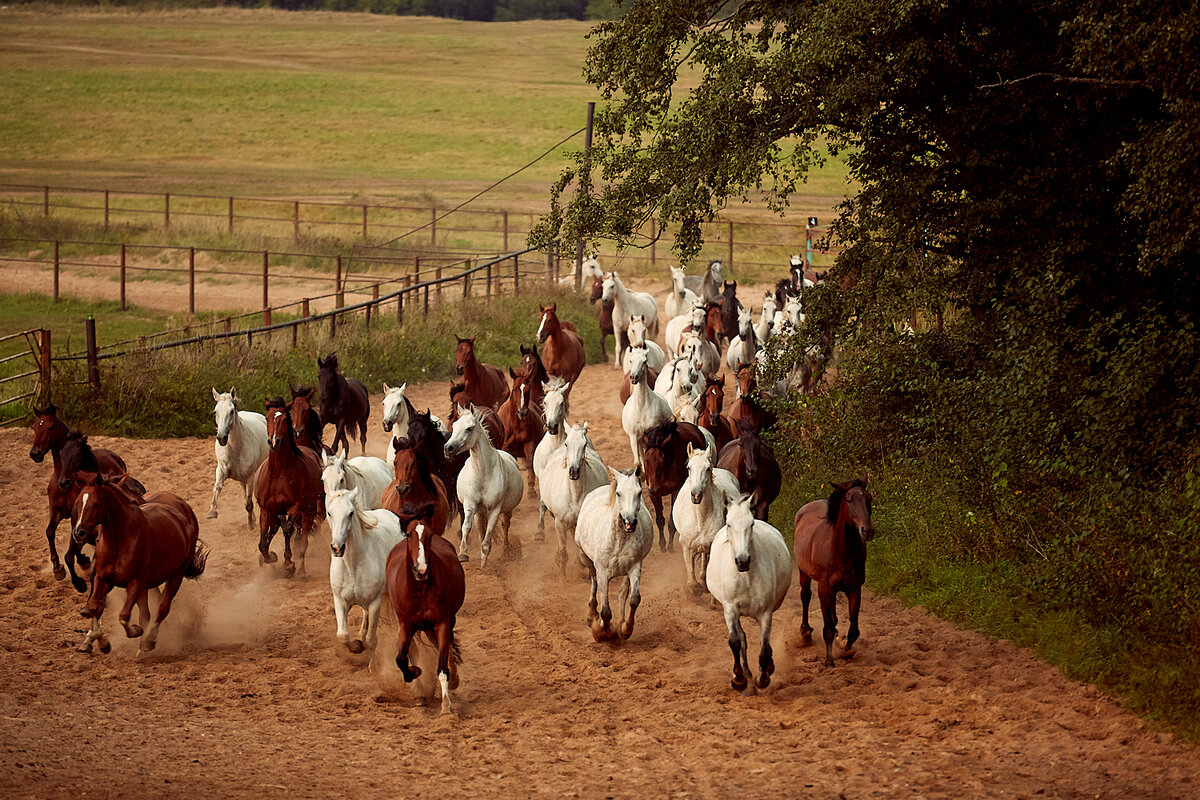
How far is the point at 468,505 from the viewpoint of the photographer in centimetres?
1202

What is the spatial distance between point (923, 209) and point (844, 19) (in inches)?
107

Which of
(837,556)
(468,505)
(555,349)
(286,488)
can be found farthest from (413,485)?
(555,349)

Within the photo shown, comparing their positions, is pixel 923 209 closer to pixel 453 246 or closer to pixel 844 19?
pixel 844 19

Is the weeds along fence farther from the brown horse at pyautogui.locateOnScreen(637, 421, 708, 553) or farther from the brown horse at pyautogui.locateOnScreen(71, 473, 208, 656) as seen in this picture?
the brown horse at pyautogui.locateOnScreen(71, 473, 208, 656)

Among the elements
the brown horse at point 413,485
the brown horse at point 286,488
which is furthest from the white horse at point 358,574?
the brown horse at point 286,488

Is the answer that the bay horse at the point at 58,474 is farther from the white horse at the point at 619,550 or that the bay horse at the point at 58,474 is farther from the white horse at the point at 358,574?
the white horse at the point at 619,550

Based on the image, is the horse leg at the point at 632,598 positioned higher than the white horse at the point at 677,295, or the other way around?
the white horse at the point at 677,295

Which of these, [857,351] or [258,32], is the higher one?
[258,32]

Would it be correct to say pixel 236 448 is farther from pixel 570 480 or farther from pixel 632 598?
pixel 632 598

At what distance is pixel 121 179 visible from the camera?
158 ft

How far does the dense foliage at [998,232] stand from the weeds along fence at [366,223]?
20441 mm

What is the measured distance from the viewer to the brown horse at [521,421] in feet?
46.1

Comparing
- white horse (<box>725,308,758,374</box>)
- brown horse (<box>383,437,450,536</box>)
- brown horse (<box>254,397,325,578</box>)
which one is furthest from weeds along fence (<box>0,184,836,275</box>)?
brown horse (<box>383,437,450,536</box>)

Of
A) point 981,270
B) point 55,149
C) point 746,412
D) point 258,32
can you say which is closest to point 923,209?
point 981,270
